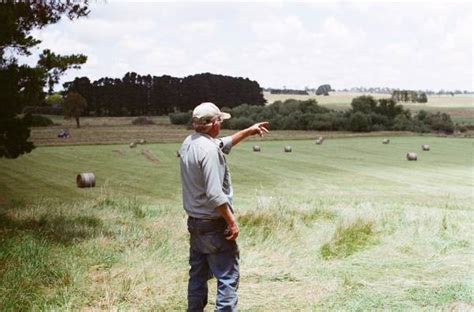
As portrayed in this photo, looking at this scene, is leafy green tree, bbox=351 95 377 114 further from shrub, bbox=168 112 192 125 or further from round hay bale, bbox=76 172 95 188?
round hay bale, bbox=76 172 95 188

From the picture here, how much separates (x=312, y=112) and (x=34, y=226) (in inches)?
1747

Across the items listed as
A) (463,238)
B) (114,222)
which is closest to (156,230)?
(114,222)

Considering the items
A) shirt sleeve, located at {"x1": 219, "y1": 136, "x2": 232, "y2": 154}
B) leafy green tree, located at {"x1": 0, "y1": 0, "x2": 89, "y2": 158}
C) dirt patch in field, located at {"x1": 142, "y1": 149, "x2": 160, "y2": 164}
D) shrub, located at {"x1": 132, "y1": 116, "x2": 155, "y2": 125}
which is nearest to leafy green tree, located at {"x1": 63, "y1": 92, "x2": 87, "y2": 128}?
shrub, located at {"x1": 132, "y1": 116, "x2": 155, "y2": 125}

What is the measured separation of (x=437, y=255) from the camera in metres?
6.91

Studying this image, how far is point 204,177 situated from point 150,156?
983 inches

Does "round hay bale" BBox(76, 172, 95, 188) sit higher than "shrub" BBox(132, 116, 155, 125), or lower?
lower

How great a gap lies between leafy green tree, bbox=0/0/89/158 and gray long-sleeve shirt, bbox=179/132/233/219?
25.0 feet

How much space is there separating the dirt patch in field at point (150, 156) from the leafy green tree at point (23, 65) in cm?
1213

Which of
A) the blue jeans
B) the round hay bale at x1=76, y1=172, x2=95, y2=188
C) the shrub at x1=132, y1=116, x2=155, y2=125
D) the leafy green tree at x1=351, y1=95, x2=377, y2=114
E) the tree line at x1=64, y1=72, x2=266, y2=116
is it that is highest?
the tree line at x1=64, y1=72, x2=266, y2=116

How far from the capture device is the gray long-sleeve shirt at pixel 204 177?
4191 mm

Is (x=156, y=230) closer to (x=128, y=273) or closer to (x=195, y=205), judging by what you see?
(x=128, y=273)

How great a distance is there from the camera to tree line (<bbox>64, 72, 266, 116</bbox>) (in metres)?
38.2

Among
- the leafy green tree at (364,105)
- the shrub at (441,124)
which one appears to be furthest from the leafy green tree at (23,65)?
the shrub at (441,124)

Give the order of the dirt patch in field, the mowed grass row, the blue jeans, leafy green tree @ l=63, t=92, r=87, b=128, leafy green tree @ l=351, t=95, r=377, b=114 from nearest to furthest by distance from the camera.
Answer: the blue jeans < the mowed grass row < the dirt patch in field < leafy green tree @ l=63, t=92, r=87, b=128 < leafy green tree @ l=351, t=95, r=377, b=114
